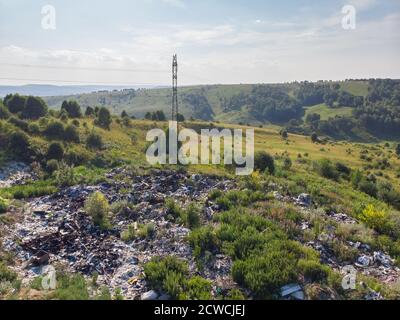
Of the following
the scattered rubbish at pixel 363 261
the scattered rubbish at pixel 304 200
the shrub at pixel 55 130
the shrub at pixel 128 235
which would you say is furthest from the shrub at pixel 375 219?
the shrub at pixel 55 130

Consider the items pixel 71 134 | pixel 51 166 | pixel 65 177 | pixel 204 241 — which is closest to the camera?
pixel 204 241

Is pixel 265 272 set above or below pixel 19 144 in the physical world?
below

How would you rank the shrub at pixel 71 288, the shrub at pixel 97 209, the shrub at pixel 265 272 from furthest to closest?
1. the shrub at pixel 97 209
2. the shrub at pixel 265 272
3. the shrub at pixel 71 288

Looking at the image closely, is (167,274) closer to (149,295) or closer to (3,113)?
(149,295)

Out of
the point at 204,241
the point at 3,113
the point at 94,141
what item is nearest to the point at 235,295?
the point at 204,241

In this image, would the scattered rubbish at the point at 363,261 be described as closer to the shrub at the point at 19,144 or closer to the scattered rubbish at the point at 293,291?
the scattered rubbish at the point at 293,291

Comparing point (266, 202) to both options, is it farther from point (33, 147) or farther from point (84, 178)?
point (33, 147)

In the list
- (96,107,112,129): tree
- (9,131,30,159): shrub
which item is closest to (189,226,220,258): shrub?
(9,131,30,159): shrub
